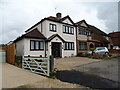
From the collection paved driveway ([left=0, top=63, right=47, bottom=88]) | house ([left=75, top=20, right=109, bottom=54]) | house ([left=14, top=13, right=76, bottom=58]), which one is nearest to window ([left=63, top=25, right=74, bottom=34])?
house ([left=14, top=13, right=76, bottom=58])

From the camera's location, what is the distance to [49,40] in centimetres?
2080

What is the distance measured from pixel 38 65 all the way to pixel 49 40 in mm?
10411

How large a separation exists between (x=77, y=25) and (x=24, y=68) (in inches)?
637

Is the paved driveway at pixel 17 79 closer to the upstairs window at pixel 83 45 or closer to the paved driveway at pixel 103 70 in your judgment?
the paved driveway at pixel 103 70

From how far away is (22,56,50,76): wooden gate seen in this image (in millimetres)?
9820

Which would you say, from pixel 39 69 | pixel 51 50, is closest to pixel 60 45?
pixel 51 50

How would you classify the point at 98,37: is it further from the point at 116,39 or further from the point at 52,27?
the point at 116,39

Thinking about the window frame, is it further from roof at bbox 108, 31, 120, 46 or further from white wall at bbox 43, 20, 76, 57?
roof at bbox 108, 31, 120, 46

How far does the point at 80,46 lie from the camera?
2684 cm

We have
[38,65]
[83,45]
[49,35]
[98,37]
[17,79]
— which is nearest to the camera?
[17,79]

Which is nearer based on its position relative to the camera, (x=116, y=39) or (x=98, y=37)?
(x=98, y=37)

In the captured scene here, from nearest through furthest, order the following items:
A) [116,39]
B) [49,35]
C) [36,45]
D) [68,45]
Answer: [36,45]
[49,35]
[68,45]
[116,39]

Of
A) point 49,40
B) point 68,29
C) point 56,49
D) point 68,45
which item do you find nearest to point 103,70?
point 49,40

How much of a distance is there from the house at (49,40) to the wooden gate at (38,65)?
634 cm
